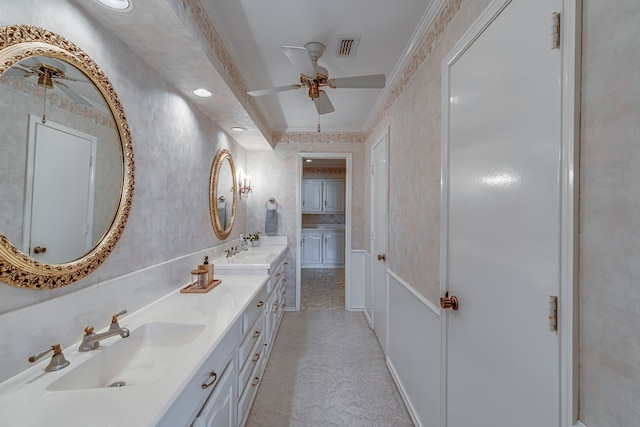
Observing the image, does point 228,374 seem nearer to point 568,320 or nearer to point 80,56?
point 568,320

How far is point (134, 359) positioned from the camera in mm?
1177

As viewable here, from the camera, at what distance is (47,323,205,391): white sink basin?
37.4 inches

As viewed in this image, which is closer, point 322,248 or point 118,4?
point 118,4

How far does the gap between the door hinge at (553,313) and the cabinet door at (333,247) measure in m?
6.03

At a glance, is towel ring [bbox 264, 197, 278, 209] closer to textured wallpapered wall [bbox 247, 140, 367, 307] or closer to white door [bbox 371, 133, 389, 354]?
textured wallpapered wall [bbox 247, 140, 367, 307]

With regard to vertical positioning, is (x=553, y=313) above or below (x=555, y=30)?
below

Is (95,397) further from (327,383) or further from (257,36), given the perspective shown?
(257,36)

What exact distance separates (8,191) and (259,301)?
4.90 ft

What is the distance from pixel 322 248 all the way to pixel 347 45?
5.32 metres

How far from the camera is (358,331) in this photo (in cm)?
316

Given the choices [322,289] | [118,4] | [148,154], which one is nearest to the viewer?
[118,4]

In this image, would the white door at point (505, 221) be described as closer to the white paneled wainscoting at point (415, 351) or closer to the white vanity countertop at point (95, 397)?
the white paneled wainscoting at point (415, 351)

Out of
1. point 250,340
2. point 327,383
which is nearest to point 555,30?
point 250,340

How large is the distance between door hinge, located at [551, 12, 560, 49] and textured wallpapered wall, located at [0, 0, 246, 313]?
5.44 ft
